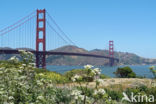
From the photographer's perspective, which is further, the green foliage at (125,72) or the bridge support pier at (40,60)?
the bridge support pier at (40,60)

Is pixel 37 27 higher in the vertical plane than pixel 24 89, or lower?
higher

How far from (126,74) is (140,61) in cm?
14976

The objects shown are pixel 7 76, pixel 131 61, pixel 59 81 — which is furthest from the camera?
pixel 131 61

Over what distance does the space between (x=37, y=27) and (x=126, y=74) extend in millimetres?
30438

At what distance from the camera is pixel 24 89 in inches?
165

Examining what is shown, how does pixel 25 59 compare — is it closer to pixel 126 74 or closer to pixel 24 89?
pixel 24 89

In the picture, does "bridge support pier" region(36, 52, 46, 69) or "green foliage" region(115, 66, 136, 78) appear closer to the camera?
"green foliage" region(115, 66, 136, 78)

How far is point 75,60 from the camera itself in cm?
11294

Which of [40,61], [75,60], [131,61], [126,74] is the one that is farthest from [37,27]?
[131,61]

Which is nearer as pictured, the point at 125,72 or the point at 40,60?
the point at 125,72

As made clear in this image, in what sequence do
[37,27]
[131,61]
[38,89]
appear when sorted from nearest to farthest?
[38,89] < [37,27] < [131,61]

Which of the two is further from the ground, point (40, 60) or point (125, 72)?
point (40, 60)

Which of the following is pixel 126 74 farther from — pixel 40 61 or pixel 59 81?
pixel 40 61

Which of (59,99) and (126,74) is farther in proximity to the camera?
(126,74)
